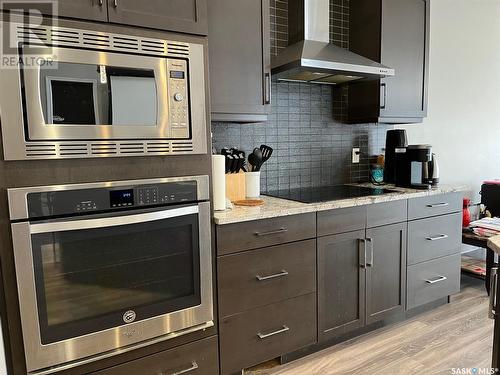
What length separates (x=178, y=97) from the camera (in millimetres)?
1593

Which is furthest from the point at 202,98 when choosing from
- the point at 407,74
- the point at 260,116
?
the point at 407,74

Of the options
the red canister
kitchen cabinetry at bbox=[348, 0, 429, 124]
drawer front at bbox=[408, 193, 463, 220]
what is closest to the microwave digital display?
drawer front at bbox=[408, 193, 463, 220]

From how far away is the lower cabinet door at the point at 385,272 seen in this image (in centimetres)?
233

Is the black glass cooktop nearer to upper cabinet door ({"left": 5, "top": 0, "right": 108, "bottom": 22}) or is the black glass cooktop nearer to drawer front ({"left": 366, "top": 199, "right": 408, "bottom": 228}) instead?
drawer front ({"left": 366, "top": 199, "right": 408, "bottom": 228})

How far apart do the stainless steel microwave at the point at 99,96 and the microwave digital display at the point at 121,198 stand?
0.16 m

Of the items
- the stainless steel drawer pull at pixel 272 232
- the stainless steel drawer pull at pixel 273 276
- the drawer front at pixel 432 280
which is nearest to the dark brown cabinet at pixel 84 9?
the stainless steel drawer pull at pixel 272 232

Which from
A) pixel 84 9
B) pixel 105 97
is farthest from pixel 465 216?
pixel 84 9

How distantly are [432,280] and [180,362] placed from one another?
1985mm

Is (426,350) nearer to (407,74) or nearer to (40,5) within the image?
(407,74)

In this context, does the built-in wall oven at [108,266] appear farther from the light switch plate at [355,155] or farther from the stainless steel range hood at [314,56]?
the light switch plate at [355,155]

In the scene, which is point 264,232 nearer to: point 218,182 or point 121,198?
point 218,182

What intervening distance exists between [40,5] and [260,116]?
1239 mm

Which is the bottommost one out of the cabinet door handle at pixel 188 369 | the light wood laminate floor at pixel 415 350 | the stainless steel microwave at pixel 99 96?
the light wood laminate floor at pixel 415 350

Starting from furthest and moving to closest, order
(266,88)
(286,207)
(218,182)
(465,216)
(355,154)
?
(465,216), (355,154), (266,88), (286,207), (218,182)
